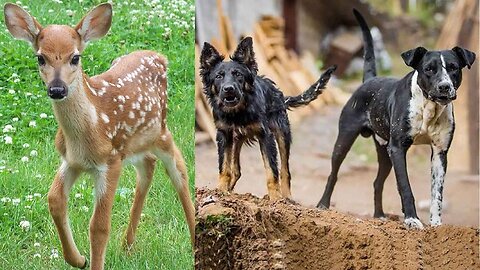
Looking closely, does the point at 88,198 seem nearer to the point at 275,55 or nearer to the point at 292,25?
the point at 275,55

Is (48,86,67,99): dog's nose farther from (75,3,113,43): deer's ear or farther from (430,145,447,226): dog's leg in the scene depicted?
(430,145,447,226): dog's leg

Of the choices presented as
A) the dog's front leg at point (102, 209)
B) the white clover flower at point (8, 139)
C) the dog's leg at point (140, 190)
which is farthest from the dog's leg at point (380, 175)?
the white clover flower at point (8, 139)

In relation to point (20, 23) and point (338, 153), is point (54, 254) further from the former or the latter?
point (338, 153)

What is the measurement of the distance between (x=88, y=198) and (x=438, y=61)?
157 cm

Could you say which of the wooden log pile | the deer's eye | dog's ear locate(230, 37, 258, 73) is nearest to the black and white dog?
the wooden log pile

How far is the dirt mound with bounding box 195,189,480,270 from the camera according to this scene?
12.9ft

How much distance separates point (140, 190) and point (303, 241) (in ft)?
2.40

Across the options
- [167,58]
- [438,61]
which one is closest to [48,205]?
[167,58]

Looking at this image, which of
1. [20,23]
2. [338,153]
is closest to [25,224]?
[20,23]

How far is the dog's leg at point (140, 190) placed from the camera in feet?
12.5

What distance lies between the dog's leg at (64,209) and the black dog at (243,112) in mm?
660

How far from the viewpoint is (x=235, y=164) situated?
402 cm

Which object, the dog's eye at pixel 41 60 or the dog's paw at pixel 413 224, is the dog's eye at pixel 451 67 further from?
the dog's eye at pixel 41 60

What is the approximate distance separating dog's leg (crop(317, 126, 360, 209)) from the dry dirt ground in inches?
2.0
